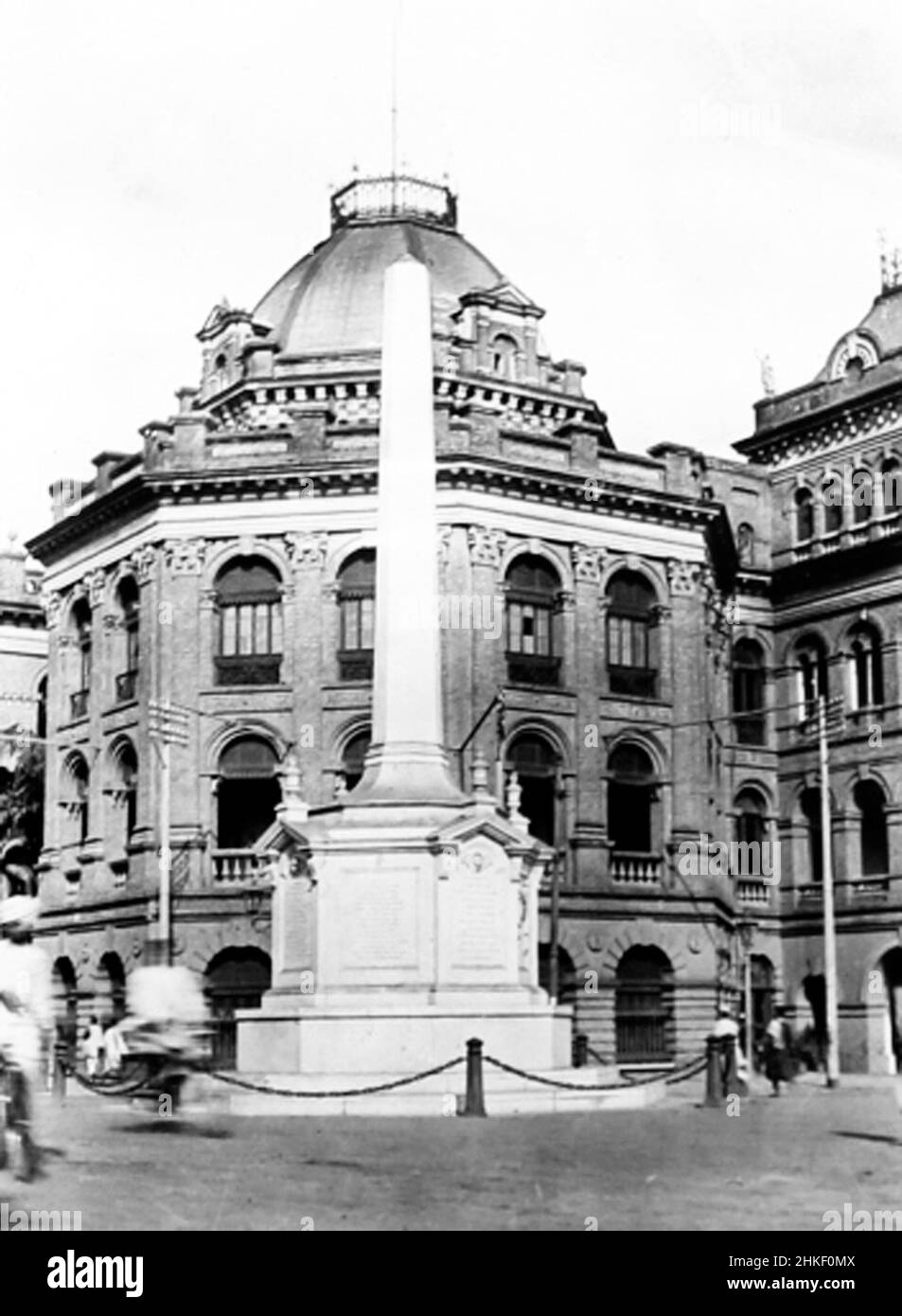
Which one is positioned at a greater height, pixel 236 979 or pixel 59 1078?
pixel 236 979

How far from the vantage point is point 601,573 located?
44312mm

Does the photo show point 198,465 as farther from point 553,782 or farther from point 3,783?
point 3,783

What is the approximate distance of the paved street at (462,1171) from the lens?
533 inches

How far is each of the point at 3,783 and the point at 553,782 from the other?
54.9ft

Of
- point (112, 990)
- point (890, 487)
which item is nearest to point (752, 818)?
point (890, 487)

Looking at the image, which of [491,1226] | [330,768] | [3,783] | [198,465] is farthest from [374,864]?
[3,783]

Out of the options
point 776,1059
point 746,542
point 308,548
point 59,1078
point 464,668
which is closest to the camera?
point 59,1078

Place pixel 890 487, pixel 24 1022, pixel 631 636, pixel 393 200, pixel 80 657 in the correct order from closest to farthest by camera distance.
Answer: pixel 24 1022
pixel 631 636
pixel 80 657
pixel 890 487
pixel 393 200

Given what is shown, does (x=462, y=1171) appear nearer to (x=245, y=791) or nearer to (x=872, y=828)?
(x=245, y=791)

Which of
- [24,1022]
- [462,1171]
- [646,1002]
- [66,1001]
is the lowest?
[462,1171]

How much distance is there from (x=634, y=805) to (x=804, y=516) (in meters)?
12.3

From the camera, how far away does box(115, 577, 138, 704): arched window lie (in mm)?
44375

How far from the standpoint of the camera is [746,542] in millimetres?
53531
